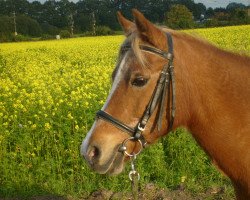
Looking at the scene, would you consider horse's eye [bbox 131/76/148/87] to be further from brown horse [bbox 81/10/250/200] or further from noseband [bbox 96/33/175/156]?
noseband [bbox 96/33/175/156]

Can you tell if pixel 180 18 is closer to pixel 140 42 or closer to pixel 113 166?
pixel 140 42

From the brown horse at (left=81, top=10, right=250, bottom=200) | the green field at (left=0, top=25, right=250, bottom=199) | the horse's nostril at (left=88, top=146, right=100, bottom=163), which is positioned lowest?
the green field at (left=0, top=25, right=250, bottom=199)

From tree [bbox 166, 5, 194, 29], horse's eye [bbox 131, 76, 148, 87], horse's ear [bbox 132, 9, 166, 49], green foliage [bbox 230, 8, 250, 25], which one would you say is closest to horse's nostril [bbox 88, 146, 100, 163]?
horse's eye [bbox 131, 76, 148, 87]

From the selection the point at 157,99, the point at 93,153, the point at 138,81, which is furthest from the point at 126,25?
the point at 93,153

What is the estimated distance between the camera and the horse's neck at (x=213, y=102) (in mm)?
2627

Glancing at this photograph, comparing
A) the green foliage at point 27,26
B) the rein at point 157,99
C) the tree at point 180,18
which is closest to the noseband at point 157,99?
the rein at point 157,99

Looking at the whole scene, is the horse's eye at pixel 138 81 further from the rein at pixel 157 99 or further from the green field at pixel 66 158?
the green field at pixel 66 158

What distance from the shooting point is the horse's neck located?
2627 millimetres

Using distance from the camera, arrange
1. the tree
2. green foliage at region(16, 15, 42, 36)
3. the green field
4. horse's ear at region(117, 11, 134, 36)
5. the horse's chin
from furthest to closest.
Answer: green foliage at region(16, 15, 42, 36), the tree, the green field, horse's ear at region(117, 11, 134, 36), the horse's chin

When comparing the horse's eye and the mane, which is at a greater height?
the mane

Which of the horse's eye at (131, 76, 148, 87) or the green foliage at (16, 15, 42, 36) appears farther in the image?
the green foliage at (16, 15, 42, 36)

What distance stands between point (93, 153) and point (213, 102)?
0.91m

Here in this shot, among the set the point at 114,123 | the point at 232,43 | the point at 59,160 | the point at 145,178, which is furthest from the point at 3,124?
the point at 232,43

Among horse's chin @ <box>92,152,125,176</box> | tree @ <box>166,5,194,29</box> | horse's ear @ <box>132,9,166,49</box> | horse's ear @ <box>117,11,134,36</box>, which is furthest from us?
tree @ <box>166,5,194,29</box>
